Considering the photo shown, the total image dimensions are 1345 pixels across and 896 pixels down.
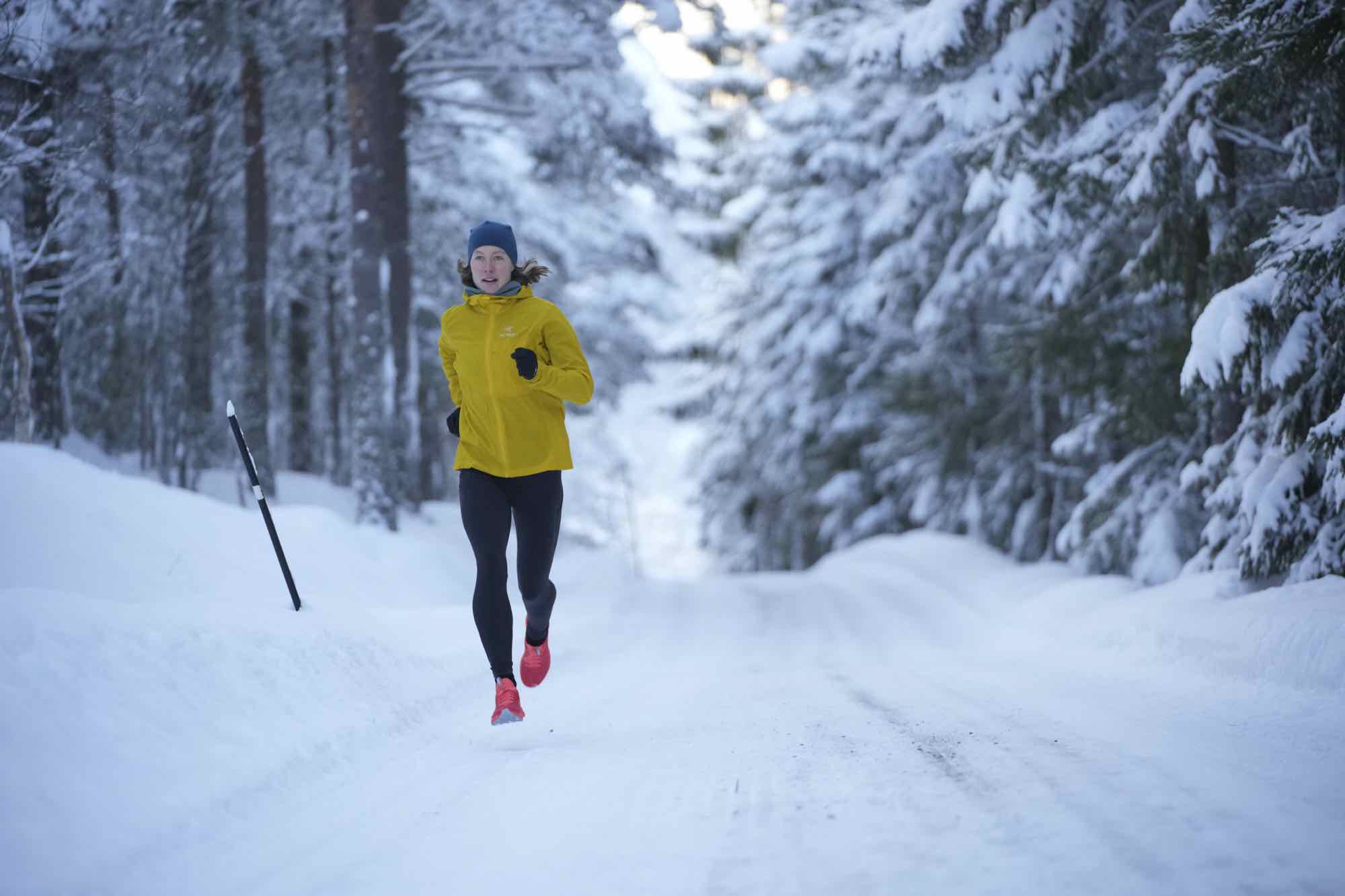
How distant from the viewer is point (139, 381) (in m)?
13.6

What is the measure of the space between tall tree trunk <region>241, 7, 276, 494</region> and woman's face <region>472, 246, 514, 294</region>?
9570 mm

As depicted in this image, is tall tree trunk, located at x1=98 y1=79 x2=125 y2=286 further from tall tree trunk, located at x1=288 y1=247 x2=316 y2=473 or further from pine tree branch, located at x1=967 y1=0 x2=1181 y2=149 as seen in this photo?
tall tree trunk, located at x1=288 y1=247 x2=316 y2=473

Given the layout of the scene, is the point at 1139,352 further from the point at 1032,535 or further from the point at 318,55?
the point at 318,55

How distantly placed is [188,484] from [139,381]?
1.81 metres

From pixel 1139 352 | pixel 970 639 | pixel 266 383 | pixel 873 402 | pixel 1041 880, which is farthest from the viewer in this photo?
pixel 873 402

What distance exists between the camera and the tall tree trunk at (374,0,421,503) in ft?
40.3

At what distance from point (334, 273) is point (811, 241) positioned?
31.0 feet

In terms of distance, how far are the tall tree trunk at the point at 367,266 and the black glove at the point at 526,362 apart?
7.72 meters

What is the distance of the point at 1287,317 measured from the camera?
5.92 metres

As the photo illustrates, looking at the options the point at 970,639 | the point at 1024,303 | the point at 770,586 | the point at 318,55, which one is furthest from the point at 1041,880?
the point at 318,55

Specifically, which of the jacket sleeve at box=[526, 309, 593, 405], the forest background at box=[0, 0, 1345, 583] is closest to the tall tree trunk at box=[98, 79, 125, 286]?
the forest background at box=[0, 0, 1345, 583]

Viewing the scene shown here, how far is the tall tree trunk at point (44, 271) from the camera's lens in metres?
7.96

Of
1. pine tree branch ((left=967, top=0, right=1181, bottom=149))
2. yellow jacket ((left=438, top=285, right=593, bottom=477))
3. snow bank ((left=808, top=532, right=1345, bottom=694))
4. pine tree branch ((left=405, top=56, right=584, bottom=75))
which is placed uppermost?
pine tree branch ((left=405, top=56, right=584, bottom=75))

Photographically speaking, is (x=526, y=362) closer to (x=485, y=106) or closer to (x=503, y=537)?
(x=503, y=537)
